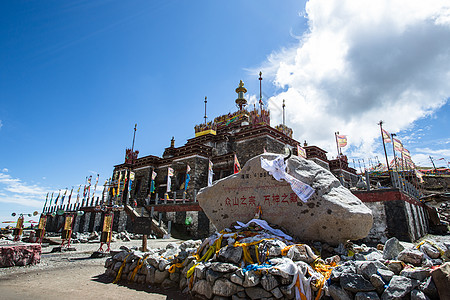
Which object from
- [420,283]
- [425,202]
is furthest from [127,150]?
[420,283]

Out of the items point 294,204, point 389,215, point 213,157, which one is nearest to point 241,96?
point 213,157

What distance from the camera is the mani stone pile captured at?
346 centimetres

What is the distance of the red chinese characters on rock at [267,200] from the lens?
6.10m

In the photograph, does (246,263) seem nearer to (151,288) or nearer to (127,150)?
(151,288)

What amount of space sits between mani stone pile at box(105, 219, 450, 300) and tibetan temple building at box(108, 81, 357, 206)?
533 inches

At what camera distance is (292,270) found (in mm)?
4027

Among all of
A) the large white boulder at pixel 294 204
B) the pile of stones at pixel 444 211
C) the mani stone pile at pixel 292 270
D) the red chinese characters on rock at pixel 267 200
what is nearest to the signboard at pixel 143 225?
the large white boulder at pixel 294 204

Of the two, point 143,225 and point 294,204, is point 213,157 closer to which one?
point 143,225

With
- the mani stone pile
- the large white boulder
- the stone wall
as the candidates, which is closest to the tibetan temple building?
the stone wall

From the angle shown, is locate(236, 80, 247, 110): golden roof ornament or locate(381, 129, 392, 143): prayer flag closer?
locate(381, 129, 392, 143): prayer flag

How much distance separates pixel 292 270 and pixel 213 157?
18869 millimetres

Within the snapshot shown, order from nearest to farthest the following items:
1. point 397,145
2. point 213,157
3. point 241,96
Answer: point 397,145 < point 213,157 < point 241,96

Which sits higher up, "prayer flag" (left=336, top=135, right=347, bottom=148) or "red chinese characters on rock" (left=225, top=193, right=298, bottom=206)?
"prayer flag" (left=336, top=135, right=347, bottom=148)

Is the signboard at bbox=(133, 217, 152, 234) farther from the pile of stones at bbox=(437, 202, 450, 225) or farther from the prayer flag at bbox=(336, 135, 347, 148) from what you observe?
the pile of stones at bbox=(437, 202, 450, 225)
